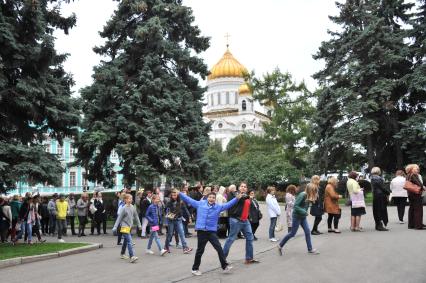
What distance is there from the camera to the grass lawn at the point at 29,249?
1430 centimetres

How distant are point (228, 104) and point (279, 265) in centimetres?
9185

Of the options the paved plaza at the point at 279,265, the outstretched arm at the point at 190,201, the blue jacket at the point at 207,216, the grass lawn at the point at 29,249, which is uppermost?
the outstretched arm at the point at 190,201

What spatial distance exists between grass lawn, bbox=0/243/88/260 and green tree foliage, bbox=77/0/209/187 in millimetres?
7698

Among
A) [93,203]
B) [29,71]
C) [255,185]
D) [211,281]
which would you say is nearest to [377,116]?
[255,185]

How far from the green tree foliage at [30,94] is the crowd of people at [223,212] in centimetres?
277

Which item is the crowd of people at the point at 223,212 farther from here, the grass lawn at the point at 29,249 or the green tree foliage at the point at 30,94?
the green tree foliage at the point at 30,94

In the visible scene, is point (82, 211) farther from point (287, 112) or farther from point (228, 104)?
point (228, 104)

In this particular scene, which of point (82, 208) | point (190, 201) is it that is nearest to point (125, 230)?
point (190, 201)

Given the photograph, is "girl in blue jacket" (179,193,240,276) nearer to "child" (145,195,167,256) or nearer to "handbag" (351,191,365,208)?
"child" (145,195,167,256)

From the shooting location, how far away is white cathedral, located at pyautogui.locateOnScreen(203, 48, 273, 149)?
98.5 meters

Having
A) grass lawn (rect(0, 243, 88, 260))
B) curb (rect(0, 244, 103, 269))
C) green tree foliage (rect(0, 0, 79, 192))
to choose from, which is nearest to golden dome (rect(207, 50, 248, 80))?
green tree foliage (rect(0, 0, 79, 192))

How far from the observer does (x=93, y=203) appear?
2067 centimetres

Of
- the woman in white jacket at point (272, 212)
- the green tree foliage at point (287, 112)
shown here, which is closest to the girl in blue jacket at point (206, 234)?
the woman in white jacket at point (272, 212)

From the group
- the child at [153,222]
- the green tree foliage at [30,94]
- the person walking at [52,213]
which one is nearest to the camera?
the child at [153,222]
